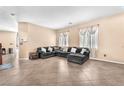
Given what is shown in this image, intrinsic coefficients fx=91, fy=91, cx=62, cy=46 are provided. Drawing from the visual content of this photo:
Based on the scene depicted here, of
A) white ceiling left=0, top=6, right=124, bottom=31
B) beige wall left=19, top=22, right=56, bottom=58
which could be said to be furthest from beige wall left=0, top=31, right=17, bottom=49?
white ceiling left=0, top=6, right=124, bottom=31

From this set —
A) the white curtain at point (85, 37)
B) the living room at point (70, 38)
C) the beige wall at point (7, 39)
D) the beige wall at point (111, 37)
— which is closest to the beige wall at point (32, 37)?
the living room at point (70, 38)

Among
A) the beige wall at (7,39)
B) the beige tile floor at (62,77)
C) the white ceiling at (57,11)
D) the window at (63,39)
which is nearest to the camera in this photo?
the beige tile floor at (62,77)

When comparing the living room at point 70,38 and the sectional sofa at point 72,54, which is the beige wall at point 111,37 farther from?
the sectional sofa at point 72,54

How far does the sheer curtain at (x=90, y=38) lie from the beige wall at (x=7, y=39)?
854 centimetres

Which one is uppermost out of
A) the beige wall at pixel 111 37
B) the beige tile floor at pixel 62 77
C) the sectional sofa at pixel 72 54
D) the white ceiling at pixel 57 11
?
the white ceiling at pixel 57 11

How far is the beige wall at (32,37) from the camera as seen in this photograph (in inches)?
250

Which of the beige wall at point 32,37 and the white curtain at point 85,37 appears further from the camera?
the white curtain at point 85,37

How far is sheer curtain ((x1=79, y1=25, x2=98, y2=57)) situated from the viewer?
238 inches

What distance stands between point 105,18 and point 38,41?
16.8ft

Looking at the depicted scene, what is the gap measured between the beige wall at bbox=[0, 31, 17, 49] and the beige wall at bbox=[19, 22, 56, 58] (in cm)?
528

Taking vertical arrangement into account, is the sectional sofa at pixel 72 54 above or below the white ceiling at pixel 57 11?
below
